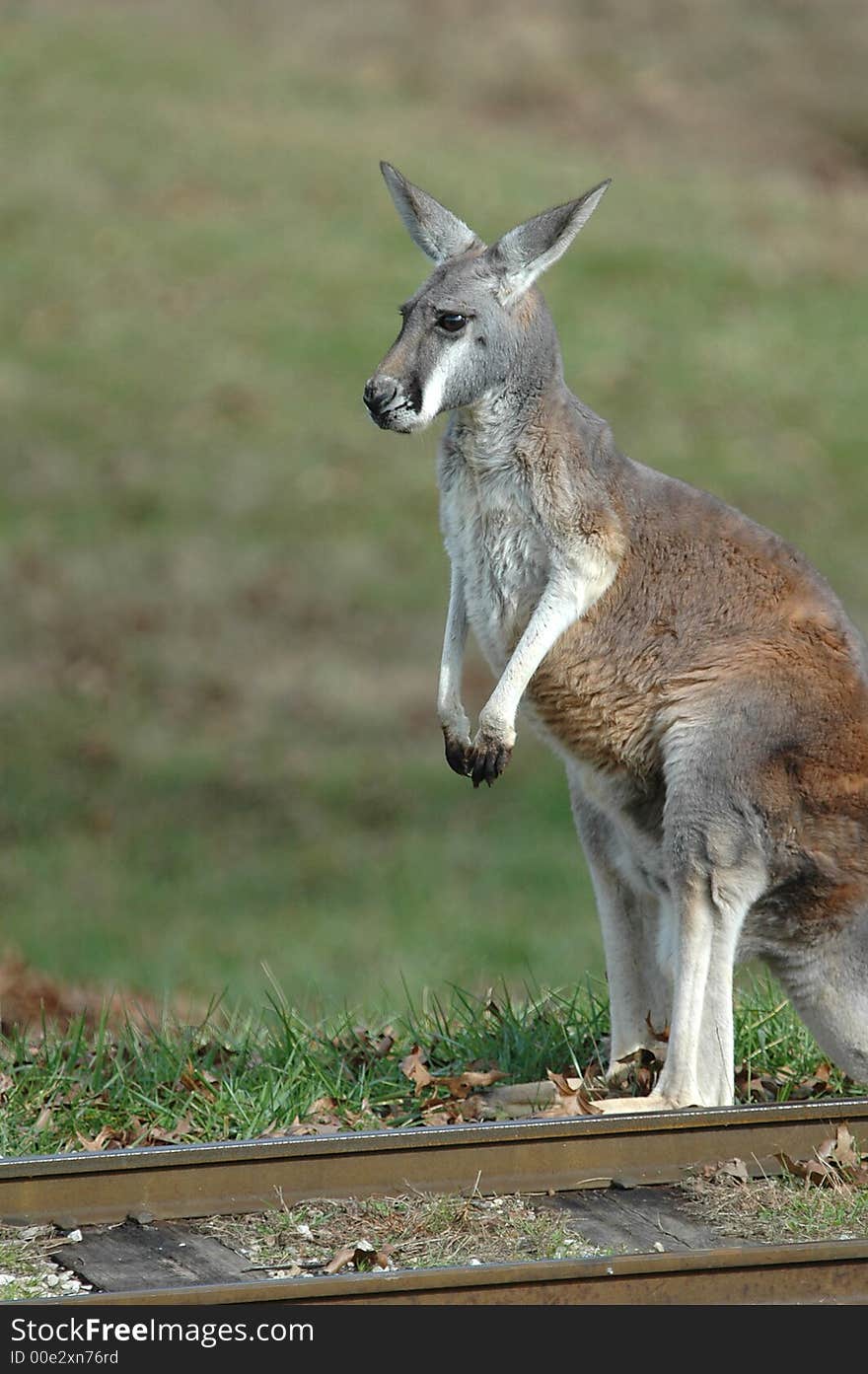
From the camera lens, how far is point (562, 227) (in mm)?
4949

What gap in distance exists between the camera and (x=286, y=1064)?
532 cm

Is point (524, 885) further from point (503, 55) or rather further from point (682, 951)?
point (503, 55)

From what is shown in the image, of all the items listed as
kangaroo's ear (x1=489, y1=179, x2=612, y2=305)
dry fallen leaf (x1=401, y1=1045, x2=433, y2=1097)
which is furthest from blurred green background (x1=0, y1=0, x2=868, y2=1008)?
kangaroo's ear (x1=489, y1=179, x2=612, y2=305)

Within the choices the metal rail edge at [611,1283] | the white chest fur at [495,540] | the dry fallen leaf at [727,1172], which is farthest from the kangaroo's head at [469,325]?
the metal rail edge at [611,1283]

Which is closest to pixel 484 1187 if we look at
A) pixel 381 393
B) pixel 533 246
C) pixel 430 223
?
pixel 381 393

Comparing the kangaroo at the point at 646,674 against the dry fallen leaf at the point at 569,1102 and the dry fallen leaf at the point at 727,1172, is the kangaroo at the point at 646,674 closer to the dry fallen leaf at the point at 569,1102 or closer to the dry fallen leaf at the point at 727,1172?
the dry fallen leaf at the point at 569,1102

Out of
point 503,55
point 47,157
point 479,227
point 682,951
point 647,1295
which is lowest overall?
point 647,1295

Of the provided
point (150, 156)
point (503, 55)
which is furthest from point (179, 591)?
point (503, 55)

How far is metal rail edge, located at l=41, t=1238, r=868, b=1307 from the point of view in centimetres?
354

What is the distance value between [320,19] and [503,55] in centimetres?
248

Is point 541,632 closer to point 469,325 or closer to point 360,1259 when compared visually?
point 469,325

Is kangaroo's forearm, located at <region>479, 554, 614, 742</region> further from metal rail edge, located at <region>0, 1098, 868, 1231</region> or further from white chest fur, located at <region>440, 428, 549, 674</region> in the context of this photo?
metal rail edge, located at <region>0, 1098, 868, 1231</region>

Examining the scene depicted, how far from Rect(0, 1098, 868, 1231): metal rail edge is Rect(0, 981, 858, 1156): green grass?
0.56m

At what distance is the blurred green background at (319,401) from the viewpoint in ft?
41.3
